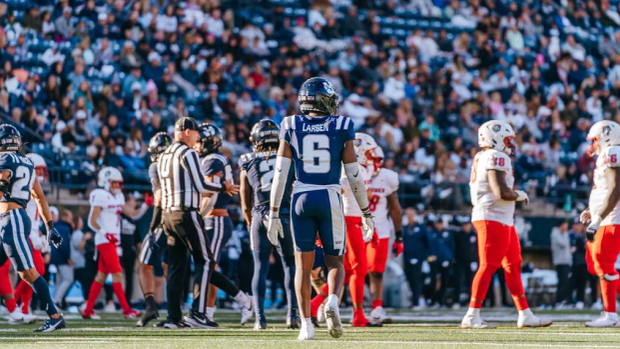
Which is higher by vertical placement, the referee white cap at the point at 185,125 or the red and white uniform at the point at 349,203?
the referee white cap at the point at 185,125

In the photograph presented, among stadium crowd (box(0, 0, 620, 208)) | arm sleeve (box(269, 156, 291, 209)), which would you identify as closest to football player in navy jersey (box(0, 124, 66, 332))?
arm sleeve (box(269, 156, 291, 209))

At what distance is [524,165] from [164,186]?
13.1 meters

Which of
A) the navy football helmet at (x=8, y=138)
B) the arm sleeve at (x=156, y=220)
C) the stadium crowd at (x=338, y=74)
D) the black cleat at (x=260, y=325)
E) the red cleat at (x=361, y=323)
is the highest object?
the stadium crowd at (x=338, y=74)

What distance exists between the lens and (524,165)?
21828 millimetres

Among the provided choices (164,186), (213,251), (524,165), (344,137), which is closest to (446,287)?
(524,165)

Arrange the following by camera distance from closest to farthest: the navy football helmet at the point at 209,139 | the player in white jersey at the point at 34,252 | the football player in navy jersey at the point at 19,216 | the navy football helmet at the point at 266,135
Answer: the football player in navy jersey at the point at 19,216 < the navy football helmet at the point at 266,135 < the navy football helmet at the point at 209,139 < the player in white jersey at the point at 34,252

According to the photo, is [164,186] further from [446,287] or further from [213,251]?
[446,287]

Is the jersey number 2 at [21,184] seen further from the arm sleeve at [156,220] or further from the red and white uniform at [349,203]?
the red and white uniform at [349,203]

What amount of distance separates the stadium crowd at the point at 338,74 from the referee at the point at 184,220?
551cm

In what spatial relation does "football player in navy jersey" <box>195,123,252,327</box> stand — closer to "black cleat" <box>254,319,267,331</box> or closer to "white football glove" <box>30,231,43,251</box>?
"black cleat" <box>254,319,267,331</box>

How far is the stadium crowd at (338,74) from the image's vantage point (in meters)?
18.6

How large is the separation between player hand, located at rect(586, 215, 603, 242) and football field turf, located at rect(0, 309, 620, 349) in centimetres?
87

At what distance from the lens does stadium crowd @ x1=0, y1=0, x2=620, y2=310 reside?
60.9 ft

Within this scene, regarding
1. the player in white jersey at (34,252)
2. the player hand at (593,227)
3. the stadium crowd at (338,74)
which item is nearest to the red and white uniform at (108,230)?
the player in white jersey at (34,252)
